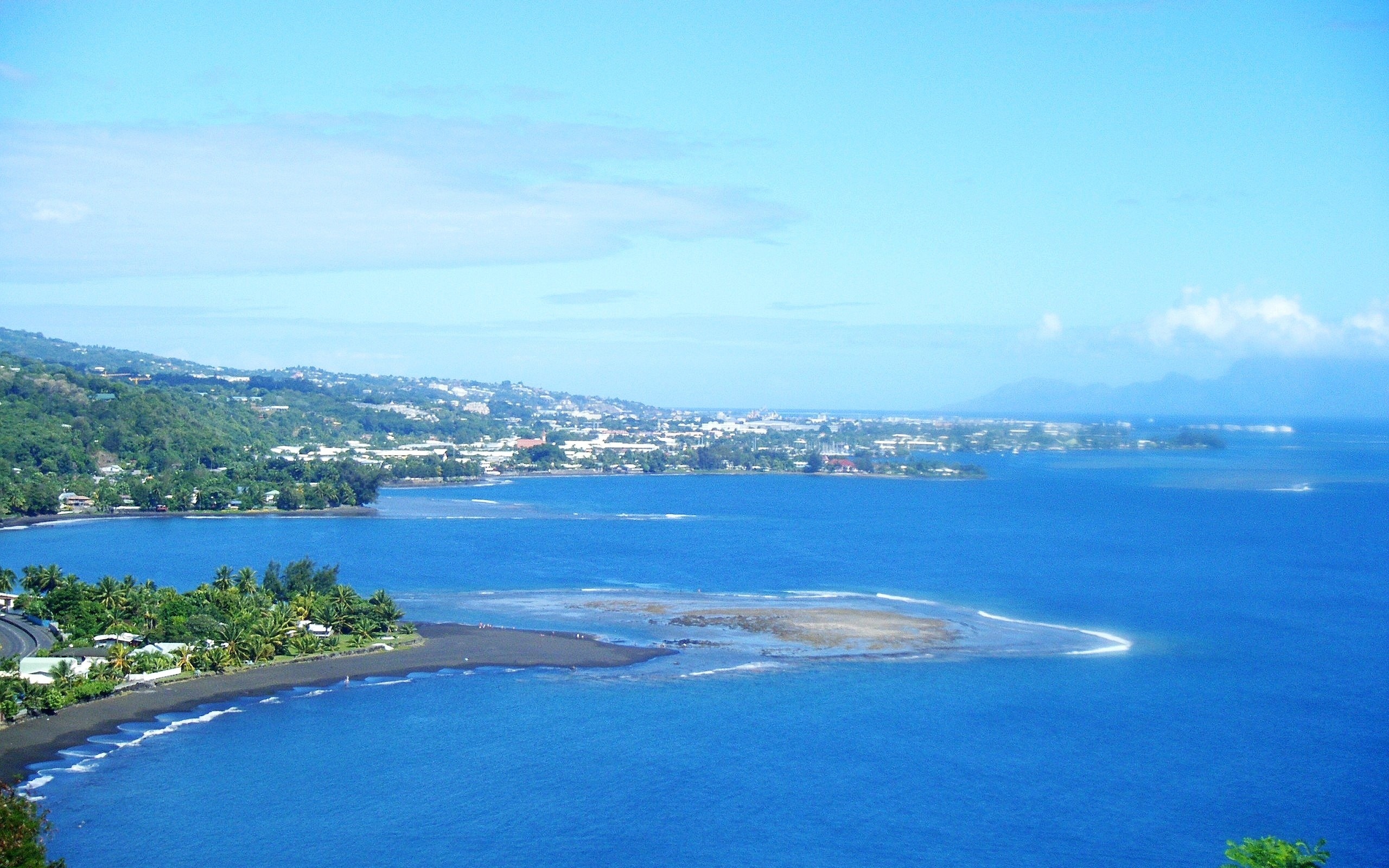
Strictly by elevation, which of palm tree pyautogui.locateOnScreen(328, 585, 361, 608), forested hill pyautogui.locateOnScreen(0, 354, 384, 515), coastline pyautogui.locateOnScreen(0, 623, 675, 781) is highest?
forested hill pyautogui.locateOnScreen(0, 354, 384, 515)

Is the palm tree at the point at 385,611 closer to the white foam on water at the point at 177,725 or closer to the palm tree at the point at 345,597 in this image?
the palm tree at the point at 345,597

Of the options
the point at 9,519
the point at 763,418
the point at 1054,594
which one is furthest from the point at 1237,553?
the point at 763,418

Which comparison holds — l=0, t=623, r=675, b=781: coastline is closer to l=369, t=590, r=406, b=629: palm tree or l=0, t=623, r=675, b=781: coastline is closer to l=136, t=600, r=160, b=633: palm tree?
l=369, t=590, r=406, b=629: palm tree

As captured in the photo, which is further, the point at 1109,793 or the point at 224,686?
the point at 224,686

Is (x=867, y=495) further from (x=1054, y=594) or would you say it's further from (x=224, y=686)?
(x=224, y=686)

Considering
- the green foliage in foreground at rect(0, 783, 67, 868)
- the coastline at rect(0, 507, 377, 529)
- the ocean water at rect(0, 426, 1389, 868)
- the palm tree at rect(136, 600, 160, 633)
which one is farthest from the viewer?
the coastline at rect(0, 507, 377, 529)

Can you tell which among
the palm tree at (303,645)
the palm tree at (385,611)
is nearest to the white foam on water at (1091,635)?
the palm tree at (385,611)

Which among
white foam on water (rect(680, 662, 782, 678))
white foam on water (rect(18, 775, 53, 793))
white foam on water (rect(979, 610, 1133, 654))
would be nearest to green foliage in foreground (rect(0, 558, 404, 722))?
white foam on water (rect(18, 775, 53, 793))

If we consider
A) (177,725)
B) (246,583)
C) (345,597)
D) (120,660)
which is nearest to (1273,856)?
(177,725)
